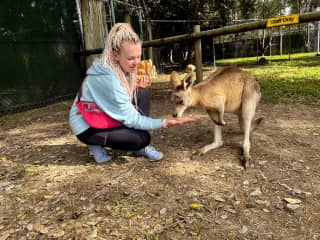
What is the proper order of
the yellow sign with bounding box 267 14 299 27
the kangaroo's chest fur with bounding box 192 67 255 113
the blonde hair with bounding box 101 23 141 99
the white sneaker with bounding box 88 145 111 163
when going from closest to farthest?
the blonde hair with bounding box 101 23 141 99, the kangaroo's chest fur with bounding box 192 67 255 113, the white sneaker with bounding box 88 145 111 163, the yellow sign with bounding box 267 14 299 27

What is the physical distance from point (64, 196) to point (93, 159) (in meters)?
0.67

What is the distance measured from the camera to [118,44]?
227 centimetres

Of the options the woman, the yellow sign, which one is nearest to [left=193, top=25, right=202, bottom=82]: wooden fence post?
the yellow sign

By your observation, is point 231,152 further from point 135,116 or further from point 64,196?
point 64,196

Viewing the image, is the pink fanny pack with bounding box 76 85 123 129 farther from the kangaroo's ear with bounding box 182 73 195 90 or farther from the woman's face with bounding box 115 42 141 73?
the kangaroo's ear with bounding box 182 73 195 90

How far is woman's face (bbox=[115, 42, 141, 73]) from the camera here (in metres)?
2.27

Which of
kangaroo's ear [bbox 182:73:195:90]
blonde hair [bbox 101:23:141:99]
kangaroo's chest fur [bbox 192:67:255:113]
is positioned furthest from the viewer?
kangaroo's chest fur [bbox 192:67:255:113]

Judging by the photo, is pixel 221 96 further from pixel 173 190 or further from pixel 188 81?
pixel 173 190

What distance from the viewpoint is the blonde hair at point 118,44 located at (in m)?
2.26

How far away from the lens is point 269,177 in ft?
7.48

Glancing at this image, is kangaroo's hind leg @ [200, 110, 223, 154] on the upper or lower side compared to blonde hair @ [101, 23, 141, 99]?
lower

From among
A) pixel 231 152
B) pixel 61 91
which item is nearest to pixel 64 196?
pixel 231 152

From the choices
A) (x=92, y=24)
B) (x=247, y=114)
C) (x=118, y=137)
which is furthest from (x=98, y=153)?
(x=92, y=24)

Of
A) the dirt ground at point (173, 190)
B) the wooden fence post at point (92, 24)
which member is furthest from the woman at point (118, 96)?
the wooden fence post at point (92, 24)
